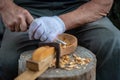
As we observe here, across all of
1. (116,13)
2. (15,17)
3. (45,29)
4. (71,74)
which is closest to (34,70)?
(71,74)

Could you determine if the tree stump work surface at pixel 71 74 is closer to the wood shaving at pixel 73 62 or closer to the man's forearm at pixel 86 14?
the wood shaving at pixel 73 62

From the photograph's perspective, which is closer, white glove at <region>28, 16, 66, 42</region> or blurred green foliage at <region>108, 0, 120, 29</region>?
white glove at <region>28, 16, 66, 42</region>

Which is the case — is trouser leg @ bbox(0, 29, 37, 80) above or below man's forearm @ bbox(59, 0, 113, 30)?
below

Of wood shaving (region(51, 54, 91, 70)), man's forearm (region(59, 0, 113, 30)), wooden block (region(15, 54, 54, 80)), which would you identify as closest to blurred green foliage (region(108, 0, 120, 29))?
man's forearm (region(59, 0, 113, 30))

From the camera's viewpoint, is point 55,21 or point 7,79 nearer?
point 55,21

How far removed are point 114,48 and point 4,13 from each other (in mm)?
689

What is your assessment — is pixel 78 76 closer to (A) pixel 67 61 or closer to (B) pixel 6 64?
(A) pixel 67 61

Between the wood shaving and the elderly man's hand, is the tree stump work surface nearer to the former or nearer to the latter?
the wood shaving

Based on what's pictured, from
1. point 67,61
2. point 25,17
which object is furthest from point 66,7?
point 67,61

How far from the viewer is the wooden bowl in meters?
1.77

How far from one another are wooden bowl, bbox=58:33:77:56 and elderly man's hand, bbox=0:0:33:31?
218mm

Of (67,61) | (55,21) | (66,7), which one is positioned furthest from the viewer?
(66,7)

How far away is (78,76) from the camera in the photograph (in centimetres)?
164

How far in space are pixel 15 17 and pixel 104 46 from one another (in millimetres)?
533
